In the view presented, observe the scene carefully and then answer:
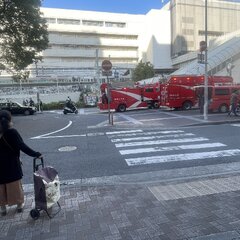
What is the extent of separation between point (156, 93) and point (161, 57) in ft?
156

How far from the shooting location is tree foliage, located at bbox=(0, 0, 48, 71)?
824 inches

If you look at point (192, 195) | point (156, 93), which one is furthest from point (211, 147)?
point (156, 93)

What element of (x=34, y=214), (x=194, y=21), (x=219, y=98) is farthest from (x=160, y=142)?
(x=194, y=21)

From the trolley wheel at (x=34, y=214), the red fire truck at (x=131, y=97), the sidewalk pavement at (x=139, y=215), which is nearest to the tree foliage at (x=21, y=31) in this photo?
the red fire truck at (x=131, y=97)

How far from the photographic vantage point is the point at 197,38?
7294 centimetres

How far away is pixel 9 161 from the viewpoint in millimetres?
4512

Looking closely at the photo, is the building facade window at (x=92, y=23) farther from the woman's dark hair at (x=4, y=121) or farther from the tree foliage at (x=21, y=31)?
the woman's dark hair at (x=4, y=121)

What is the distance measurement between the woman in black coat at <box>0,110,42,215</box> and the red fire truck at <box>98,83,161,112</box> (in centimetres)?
2277

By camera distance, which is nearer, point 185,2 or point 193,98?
point 193,98

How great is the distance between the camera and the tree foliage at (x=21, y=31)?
20928 mm

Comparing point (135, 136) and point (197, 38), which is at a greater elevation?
point (197, 38)

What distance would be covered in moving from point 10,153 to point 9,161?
0.41 ft

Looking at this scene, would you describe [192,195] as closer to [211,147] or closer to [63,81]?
[211,147]

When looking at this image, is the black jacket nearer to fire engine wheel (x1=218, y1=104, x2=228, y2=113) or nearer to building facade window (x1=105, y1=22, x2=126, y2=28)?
fire engine wheel (x1=218, y1=104, x2=228, y2=113)
